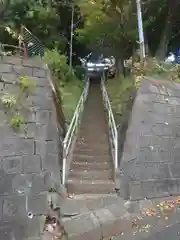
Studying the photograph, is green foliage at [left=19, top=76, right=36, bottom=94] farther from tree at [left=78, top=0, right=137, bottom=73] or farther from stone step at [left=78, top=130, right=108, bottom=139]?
tree at [left=78, top=0, right=137, bottom=73]

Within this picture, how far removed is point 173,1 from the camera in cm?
1504

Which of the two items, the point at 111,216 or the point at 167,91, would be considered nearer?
the point at 111,216

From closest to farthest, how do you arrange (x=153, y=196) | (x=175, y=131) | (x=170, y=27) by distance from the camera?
(x=153, y=196) → (x=175, y=131) → (x=170, y=27)

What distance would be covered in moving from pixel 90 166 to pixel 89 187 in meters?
0.78

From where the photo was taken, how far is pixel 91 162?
8.23 m

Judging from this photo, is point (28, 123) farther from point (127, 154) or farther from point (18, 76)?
point (127, 154)

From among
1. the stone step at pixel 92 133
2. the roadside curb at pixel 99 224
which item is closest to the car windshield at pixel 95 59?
the stone step at pixel 92 133

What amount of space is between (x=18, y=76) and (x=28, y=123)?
3.33 ft

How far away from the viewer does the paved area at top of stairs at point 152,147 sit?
24.8ft

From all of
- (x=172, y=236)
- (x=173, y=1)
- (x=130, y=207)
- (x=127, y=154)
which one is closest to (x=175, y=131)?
(x=127, y=154)

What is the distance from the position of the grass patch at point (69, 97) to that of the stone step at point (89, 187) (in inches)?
132

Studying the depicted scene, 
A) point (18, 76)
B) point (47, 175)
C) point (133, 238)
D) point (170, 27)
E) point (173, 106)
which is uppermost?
point (170, 27)

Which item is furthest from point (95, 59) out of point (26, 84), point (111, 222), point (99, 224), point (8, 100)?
point (99, 224)

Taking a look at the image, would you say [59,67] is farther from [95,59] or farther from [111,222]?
[95,59]
